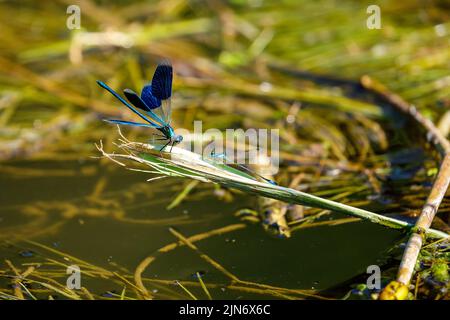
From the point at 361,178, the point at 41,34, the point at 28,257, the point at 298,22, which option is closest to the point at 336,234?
the point at 361,178

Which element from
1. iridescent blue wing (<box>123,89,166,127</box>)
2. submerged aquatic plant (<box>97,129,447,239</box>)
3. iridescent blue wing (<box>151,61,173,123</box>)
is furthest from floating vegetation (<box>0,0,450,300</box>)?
iridescent blue wing (<box>151,61,173,123</box>)

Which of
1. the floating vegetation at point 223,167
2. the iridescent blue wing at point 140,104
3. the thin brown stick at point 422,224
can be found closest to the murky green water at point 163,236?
the floating vegetation at point 223,167

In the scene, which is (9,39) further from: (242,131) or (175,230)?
(175,230)

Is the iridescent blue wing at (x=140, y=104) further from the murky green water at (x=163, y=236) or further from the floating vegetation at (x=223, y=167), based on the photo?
the murky green water at (x=163, y=236)

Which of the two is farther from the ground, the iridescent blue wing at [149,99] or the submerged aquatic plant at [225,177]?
the iridescent blue wing at [149,99]

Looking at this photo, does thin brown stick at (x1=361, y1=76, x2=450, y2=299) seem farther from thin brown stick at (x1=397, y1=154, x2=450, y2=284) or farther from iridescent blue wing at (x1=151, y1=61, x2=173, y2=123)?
iridescent blue wing at (x1=151, y1=61, x2=173, y2=123)

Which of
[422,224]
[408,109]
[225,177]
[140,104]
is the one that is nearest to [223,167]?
[225,177]

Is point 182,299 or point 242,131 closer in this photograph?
point 182,299

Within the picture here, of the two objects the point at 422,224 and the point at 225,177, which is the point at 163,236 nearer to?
the point at 225,177
